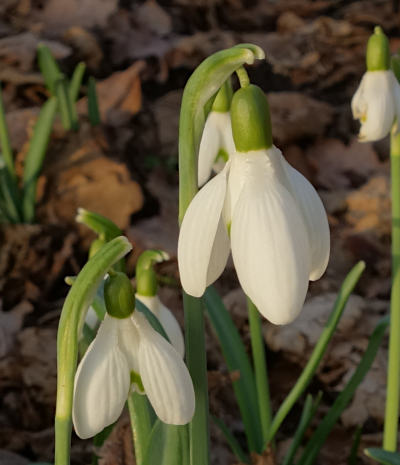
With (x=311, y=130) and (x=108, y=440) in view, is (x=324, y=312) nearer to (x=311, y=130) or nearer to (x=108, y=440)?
(x=108, y=440)

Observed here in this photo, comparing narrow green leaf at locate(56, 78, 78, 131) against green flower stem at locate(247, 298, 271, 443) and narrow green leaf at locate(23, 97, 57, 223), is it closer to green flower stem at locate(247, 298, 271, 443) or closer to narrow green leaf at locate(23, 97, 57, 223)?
narrow green leaf at locate(23, 97, 57, 223)

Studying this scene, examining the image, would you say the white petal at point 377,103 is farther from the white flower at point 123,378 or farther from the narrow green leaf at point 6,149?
the narrow green leaf at point 6,149

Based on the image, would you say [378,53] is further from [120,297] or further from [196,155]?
[120,297]

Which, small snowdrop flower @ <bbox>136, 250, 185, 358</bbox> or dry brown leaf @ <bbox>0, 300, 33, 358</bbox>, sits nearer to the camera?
small snowdrop flower @ <bbox>136, 250, 185, 358</bbox>

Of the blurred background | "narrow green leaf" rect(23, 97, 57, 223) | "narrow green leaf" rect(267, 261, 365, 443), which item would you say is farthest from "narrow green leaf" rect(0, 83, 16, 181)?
"narrow green leaf" rect(267, 261, 365, 443)

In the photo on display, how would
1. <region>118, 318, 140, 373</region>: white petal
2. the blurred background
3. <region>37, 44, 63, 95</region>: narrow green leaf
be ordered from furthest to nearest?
<region>37, 44, 63, 95</region>: narrow green leaf, the blurred background, <region>118, 318, 140, 373</region>: white petal

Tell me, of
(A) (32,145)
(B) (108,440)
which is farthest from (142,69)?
(B) (108,440)

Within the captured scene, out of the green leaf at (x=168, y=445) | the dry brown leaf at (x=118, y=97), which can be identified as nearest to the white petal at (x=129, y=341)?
the green leaf at (x=168, y=445)
